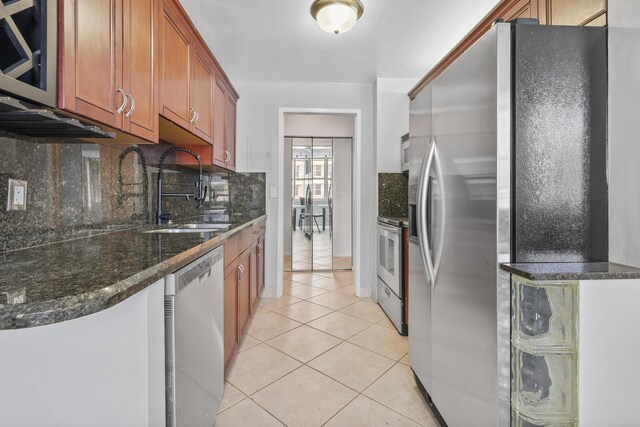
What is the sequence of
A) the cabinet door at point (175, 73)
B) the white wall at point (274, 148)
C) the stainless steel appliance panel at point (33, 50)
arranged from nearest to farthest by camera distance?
1. the stainless steel appliance panel at point (33, 50)
2. the cabinet door at point (175, 73)
3. the white wall at point (274, 148)

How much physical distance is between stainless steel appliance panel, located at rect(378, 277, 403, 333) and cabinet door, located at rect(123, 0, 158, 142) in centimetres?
219

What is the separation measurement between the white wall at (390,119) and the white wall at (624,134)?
2.30m

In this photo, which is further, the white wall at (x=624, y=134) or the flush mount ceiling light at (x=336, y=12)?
the flush mount ceiling light at (x=336, y=12)

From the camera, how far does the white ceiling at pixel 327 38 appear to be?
2.20 meters

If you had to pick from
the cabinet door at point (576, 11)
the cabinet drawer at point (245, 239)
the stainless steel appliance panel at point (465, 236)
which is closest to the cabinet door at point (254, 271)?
the cabinet drawer at point (245, 239)

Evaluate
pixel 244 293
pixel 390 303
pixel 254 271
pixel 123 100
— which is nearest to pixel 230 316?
pixel 244 293

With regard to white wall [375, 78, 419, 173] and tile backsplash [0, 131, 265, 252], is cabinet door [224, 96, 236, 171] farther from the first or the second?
white wall [375, 78, 419, 173]

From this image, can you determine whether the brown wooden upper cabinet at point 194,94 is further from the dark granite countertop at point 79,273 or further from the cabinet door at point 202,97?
the dark granite countertop at point 79,273

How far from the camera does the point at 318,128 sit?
16.1 feet

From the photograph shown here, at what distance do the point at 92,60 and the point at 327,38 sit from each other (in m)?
1.94

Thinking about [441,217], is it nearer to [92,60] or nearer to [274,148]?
[92,60]

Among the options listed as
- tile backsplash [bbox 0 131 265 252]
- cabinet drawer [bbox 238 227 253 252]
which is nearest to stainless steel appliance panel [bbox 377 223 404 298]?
cabinet drawer [bbox 238 227 253 252]

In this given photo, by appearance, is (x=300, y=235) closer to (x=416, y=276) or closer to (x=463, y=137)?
(x=416, y=276)

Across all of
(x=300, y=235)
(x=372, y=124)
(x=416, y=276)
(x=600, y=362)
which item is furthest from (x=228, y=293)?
(x=300, y=235)
